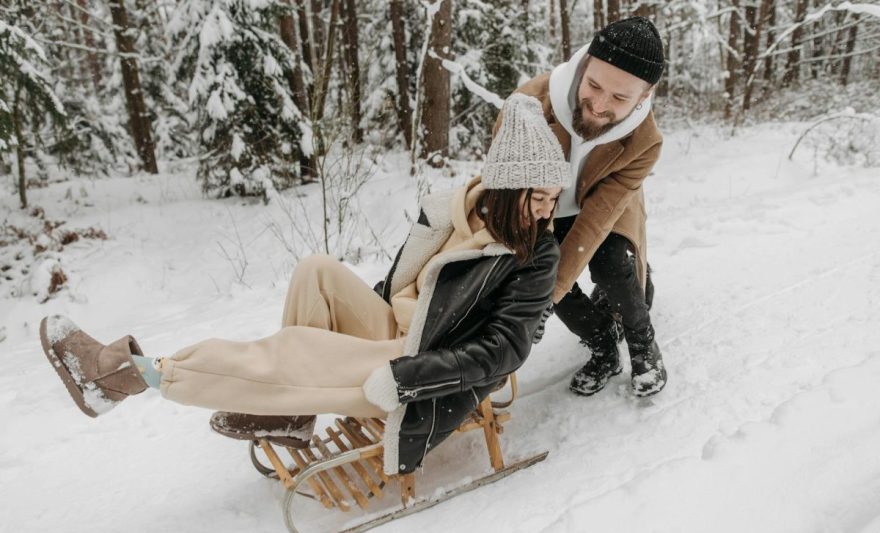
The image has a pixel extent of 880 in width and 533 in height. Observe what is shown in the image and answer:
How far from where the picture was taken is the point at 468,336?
2275mm

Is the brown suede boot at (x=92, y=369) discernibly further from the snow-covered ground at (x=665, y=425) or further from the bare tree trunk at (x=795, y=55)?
the bare tree trunk at (x=795, y=55)

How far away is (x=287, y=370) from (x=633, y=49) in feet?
6.03

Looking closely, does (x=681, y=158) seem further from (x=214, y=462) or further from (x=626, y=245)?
(x=214, y=462)

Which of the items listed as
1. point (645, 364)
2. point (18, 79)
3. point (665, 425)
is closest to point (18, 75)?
point (18, 79)

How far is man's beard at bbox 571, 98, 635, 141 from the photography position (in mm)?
2346

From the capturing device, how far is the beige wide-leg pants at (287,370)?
202 centimetres

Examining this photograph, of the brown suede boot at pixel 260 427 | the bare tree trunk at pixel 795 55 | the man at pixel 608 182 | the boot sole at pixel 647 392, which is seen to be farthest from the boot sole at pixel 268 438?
the bare tree trunk at pixel 795 55

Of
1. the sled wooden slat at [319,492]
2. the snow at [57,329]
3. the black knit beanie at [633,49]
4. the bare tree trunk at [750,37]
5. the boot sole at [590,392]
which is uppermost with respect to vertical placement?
the bare tree trunk at [750,37]

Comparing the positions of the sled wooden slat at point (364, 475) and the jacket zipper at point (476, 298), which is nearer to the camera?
the jacket zipper at point (476, 298)

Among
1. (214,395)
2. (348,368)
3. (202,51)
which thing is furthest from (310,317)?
(202,51)

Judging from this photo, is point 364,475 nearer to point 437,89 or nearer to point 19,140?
point 437,89

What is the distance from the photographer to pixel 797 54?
19.7m

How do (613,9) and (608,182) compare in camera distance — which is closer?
(608,182)

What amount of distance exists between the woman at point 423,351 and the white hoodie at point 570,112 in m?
0.36
